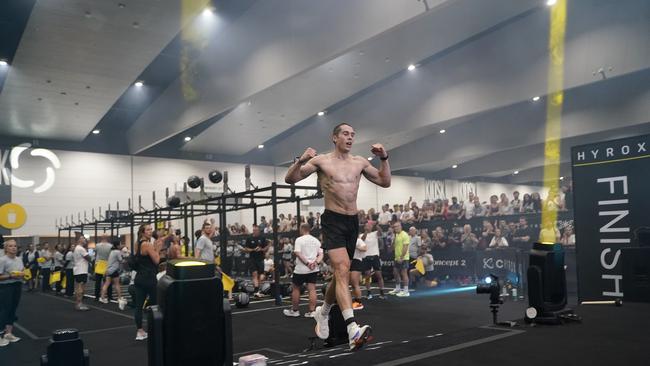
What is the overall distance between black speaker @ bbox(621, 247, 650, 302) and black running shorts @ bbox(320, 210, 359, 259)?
298 cm

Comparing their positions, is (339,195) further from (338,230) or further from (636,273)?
(636,273)

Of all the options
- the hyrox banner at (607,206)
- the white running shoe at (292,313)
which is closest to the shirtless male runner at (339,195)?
the hyrox banner at (607,206)

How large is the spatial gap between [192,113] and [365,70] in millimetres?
6163

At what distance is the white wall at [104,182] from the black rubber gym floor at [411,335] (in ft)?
29.9

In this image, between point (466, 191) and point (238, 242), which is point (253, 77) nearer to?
point (238, 242)

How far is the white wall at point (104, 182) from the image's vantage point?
19.0 meters

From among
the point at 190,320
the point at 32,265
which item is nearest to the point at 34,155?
the point at 32,265

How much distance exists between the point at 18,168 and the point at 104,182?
315 cm

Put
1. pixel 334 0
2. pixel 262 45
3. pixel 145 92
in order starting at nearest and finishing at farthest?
1. pixel 334 0
2. pixel 262 45
3. pixel 145 92

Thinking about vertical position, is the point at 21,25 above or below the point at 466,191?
above

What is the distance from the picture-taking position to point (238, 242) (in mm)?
16562

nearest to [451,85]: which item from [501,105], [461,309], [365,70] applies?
[501,105]

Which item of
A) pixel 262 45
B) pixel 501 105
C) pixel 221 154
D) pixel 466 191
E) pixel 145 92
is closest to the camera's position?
pixel 262 45

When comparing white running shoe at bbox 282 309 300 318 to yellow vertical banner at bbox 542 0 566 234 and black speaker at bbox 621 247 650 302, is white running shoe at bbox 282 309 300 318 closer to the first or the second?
black speaker at bbox 621 247 650 302
